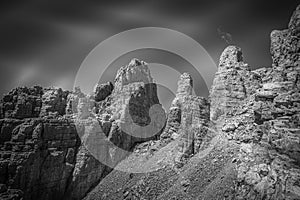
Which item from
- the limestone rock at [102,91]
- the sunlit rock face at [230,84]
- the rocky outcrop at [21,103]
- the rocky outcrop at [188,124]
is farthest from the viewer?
the limestone rock at [102,91]

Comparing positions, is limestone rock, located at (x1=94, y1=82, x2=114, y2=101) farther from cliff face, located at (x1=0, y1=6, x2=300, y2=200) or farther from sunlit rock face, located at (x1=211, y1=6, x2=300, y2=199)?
sunlit rock face, located at (x1=211, y1=6, x2=300, y2=199)

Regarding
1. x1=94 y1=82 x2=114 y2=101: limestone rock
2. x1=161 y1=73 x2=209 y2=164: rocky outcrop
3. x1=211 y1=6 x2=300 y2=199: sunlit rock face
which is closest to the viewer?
x1=211 y1=6 x2=300 y2=199: sunlit rock face

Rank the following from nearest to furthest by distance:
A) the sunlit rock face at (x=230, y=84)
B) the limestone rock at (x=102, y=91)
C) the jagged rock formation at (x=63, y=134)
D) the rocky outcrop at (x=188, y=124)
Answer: the rocky outcrop at (x=188, y=124)
the jagged rock formation at (x=63, y=134)
the sunlit rock face at (x=230, y=84)
the limestone rock at (x=102, y=91)

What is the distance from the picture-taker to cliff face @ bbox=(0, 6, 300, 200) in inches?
1853

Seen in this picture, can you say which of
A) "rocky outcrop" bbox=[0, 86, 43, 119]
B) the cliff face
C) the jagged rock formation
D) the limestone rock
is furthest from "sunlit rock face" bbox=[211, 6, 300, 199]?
the limestone rock

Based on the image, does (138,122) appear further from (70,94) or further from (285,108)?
(285,108)

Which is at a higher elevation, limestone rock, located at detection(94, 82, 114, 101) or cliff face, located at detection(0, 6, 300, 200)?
limestone rock, located at detection(94, 82, 114, 101)

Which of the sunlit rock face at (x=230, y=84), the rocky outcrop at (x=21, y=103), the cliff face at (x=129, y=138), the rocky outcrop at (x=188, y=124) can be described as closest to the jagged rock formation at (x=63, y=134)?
the rocky outcrop at (x=21, y=103)

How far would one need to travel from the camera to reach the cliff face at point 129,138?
154 feet

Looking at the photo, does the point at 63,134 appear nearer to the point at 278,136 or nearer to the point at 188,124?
the point at 188,124

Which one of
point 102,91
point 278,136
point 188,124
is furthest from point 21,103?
point 278,136

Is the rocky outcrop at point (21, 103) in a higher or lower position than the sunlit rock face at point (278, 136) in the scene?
higher

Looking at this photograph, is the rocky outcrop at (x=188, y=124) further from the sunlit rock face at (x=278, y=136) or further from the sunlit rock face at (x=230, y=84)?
the sunlit rock face at (x=278, y=136)

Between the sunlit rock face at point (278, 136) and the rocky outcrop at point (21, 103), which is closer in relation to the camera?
the sunlit rock face at point (278, 136)
